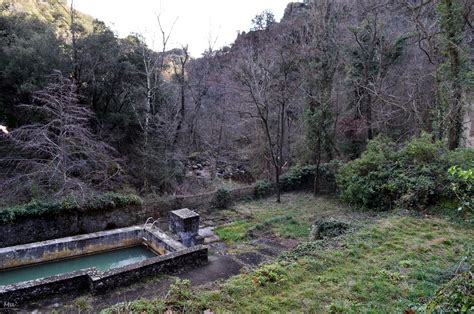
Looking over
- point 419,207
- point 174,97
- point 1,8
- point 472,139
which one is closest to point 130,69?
point 174,97

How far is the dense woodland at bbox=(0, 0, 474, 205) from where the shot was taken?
1204cm

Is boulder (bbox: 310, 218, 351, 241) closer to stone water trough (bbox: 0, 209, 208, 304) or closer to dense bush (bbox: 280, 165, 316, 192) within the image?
stone water trough (bbox: 0, 209, 208, 304)

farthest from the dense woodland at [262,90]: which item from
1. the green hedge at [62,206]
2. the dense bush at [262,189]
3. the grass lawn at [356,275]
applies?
the grass lawn at [356,275]

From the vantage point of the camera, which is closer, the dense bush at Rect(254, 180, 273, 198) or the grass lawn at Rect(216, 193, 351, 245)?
the grass lawn at Rect(216, 193, 351, 245)

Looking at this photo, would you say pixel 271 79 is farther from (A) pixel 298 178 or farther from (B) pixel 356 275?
(B) pixel 356 275

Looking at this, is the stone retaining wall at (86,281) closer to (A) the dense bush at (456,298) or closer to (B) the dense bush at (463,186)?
(A) the dense bush at (456,298)

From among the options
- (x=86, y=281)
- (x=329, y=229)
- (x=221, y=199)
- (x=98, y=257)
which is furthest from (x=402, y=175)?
(x=98, y=257)

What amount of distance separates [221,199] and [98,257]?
17.1ft

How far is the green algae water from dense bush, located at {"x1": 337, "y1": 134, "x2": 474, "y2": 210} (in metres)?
7.17

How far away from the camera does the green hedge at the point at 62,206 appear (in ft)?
31.4

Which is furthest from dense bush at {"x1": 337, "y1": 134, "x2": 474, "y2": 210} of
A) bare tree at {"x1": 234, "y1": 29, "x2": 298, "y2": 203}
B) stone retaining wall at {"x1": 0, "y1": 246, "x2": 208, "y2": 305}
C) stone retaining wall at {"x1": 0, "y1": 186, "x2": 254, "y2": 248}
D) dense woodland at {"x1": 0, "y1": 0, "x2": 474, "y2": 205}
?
stone retaining wall at {"x1": 0, "y1": 246, "x2": 208, "y2": 305}

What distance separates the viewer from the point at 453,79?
38.5 feet

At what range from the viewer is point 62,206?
10.3 m

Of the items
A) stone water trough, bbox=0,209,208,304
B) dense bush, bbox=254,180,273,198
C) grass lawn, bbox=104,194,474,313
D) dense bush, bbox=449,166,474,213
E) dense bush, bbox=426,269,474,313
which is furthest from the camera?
dense bush, bbox=254,180,273,198
